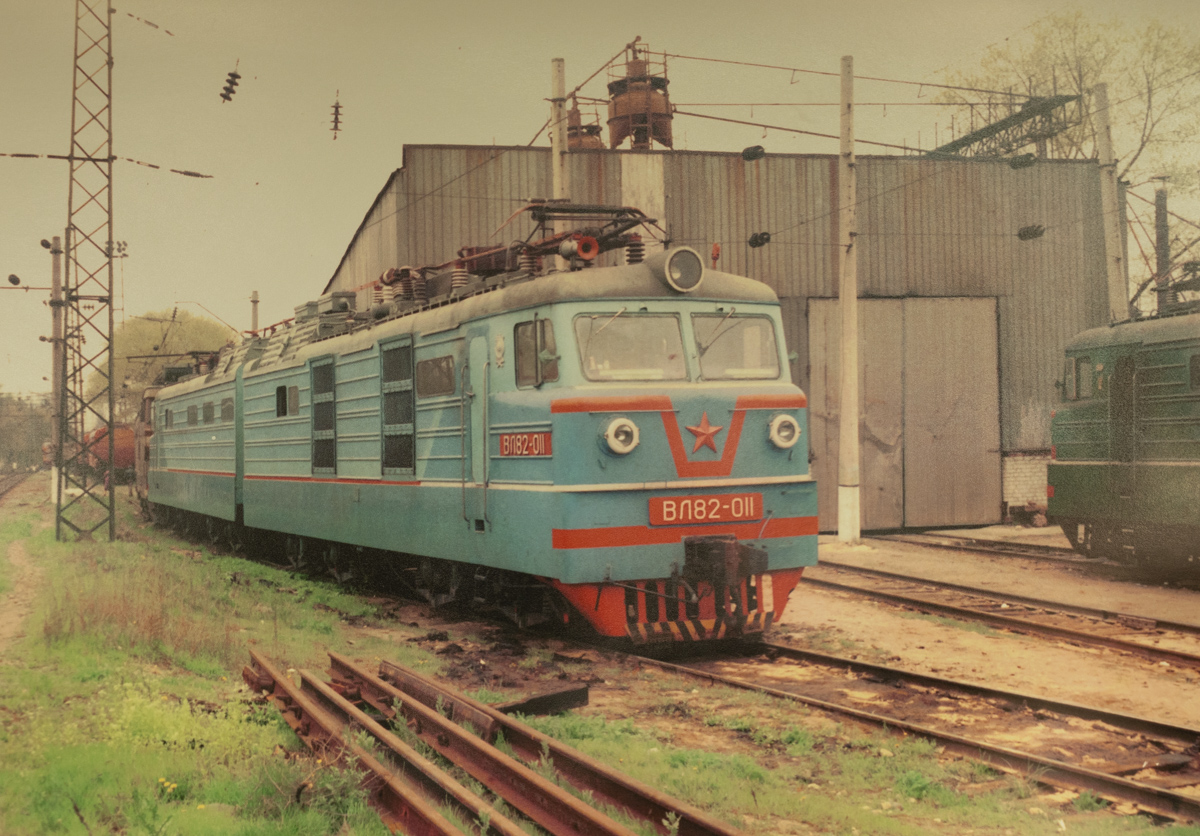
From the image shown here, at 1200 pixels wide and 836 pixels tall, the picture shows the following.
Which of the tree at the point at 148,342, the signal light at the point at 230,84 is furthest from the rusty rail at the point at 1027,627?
the tree at the point at 148,342

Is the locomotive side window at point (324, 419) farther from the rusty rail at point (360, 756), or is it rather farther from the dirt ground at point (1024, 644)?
the dirt ground at point (1024, 644)

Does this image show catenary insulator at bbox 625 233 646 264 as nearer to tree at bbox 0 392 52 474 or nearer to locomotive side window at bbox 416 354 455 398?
locomotive side window at bbox 416 354 455 398

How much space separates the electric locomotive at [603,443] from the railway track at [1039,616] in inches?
97.8

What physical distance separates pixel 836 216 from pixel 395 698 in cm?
1730

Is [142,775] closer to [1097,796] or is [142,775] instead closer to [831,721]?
[831,721]

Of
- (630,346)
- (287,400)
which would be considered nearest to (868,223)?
(287,400)

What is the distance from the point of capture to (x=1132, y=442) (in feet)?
44.3

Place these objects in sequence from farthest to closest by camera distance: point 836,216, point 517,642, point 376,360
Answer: point 836,216
point 376,360
point 517,642

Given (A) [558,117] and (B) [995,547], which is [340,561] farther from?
(B) [995,547]

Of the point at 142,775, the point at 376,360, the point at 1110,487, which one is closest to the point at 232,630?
the point at 376,360

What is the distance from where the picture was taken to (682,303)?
8.95 m

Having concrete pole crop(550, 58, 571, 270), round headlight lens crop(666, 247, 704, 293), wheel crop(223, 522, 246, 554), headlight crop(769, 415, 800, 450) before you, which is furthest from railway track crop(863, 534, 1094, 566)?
wheel crop(223, 522, 246, 554)

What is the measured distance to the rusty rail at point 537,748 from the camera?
14.7 ft

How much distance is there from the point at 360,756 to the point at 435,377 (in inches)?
213
